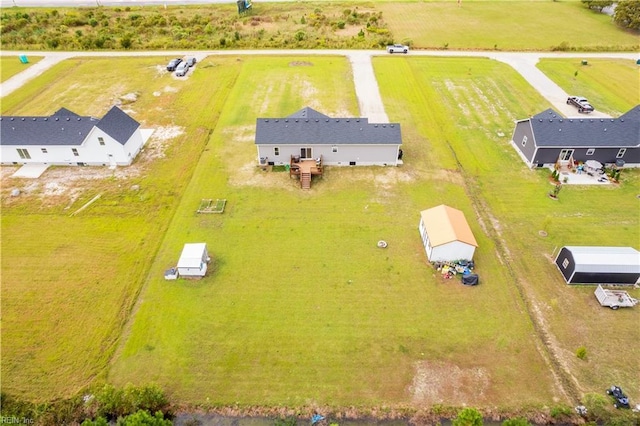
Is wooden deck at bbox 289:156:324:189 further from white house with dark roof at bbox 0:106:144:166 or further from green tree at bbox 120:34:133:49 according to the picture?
green tree at bbox 120:34:133:49

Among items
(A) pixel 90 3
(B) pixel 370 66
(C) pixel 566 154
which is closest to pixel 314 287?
(C) pixel 566 154

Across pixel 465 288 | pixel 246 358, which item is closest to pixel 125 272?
pixel 246 358

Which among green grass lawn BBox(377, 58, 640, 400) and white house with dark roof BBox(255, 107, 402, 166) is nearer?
green grass lawn BBox(377, 58, 640, 400)

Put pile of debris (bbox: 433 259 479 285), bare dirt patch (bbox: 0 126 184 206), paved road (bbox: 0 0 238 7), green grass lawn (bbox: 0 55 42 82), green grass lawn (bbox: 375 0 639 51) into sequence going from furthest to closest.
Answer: paved road (bbox: 0 0 238 7) → green grass lawn (bbox: 375 0 639 51) → green grass lawn (bbox: 0 55 42 82) → bare dirt patch (bbox: 0 126 184 206) → pile of debris (bbox: 433 259 479 285)

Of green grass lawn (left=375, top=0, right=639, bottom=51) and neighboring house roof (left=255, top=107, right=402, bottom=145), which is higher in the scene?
green grass lawn (left=375, top=0, right=639, bottom=51)

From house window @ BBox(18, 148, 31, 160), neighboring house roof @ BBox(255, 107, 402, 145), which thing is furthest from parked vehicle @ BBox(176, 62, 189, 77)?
neighboring house roof @ BBox(255, 107, 402, 145)

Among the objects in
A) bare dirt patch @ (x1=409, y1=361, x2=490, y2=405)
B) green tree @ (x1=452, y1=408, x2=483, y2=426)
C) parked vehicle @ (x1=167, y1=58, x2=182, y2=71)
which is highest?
parked vehicle @ (x1=167, y1=58, x2=182, y2=71)

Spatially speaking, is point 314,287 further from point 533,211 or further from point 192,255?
point 533,211
